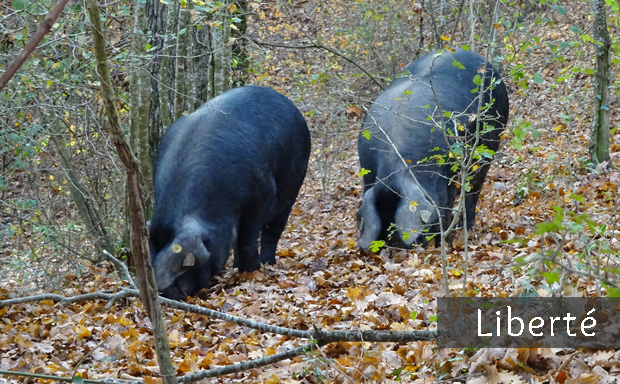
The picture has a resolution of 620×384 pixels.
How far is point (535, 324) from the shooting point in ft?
13.4

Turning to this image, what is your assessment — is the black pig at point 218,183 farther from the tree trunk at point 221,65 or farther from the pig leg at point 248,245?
the tree trunk at point 221,65

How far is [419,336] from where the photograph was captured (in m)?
4.00

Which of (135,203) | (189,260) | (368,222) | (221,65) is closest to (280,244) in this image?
(221,65)

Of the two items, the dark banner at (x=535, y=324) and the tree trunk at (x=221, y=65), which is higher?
the tree trunk at (x=221, y=65)

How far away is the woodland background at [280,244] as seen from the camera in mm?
4012

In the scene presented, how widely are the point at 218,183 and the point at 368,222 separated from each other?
1.69 metres

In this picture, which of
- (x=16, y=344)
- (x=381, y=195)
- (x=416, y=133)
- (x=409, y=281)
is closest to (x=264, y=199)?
(x=381, y=195)

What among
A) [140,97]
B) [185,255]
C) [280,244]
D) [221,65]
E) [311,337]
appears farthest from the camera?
[280,244]

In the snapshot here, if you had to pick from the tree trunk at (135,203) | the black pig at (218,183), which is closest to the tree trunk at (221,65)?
the black pig at (218,183)

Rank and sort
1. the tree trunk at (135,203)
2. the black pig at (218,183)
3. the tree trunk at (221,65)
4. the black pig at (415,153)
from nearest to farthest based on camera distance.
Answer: the tree trunk at (135,203) → the black pig at (218,183) → the black pig at (415,153) → the tree trunk at (221,65)

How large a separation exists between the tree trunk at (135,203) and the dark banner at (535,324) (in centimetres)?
179

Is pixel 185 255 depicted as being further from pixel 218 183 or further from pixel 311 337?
pixel 311 337

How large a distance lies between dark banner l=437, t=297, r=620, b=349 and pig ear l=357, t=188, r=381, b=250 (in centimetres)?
300

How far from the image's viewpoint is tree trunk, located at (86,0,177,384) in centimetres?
247
